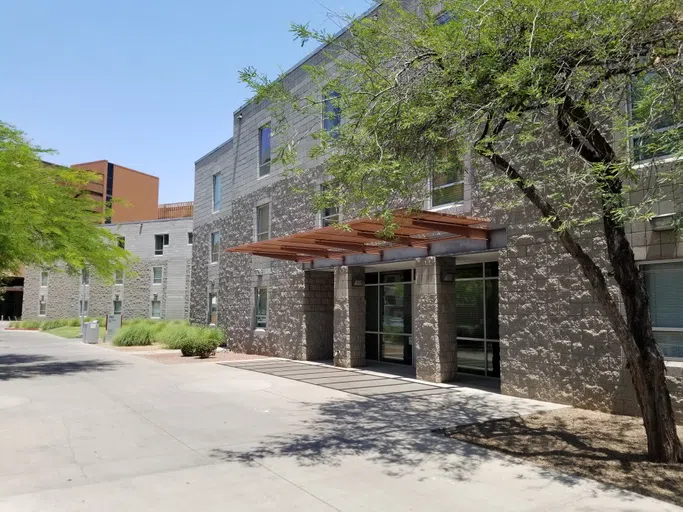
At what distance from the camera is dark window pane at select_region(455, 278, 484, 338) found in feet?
46.4

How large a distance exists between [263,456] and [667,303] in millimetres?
6917

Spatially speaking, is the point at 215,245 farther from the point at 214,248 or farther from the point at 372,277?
the point at 372,277

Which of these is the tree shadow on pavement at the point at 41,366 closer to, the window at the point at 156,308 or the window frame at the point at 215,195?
the window frame at the point at 215,195

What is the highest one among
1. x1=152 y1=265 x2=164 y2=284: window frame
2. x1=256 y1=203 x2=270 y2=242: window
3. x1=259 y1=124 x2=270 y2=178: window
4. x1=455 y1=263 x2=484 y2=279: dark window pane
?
x1=259 y1=124 x2=270 y2=178: window

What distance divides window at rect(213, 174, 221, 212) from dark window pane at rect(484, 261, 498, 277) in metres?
16.6

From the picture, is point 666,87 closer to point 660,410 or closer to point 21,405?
point 660,410

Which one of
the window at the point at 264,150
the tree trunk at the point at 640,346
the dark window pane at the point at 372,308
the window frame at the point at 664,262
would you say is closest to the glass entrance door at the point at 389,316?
→ the dark window pane at the point at 372,308

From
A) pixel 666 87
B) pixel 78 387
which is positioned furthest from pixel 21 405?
pixel 666 87

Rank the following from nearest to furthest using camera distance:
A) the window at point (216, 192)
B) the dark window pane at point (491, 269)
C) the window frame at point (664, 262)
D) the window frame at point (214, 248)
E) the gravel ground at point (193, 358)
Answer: the window frame at point (664, 262) < the dark window pane at point (491, 269) < the gravel ground at point (193, 358) < the window at point (216, 192) < the window frame at point (214, 248)

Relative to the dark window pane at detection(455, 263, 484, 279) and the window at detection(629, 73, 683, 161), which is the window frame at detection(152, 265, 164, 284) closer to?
the dark window pane at detection(455, 263, 484, 279)

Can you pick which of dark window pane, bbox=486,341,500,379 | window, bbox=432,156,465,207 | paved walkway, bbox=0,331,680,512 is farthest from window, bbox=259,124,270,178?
dark window pane, bbox=486,341,500,379

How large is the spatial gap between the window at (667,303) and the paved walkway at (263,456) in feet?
8.12

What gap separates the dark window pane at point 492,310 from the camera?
44.8 ft

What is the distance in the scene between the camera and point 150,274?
43.8m
